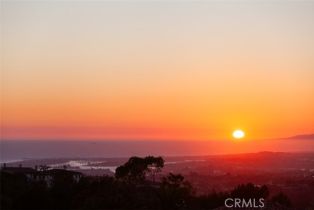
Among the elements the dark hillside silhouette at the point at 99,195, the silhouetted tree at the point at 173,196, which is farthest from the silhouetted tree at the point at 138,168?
the silhouetted tree at the point at 173,196

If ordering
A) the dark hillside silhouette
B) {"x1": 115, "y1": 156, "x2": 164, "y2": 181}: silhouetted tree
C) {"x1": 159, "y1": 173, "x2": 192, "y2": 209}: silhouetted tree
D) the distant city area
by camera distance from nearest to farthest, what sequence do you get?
1. the dark hillside silhouette
2. {"x1": 159, "y1": 173, "x2": 192, "y2": 209}: silhouetted tree
3. {"x1": 115, "y1": 156, "x2": 164, "y2": 181}: silhouetted tree
4. the distant city area

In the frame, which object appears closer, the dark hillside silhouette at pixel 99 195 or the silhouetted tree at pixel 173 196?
the dark hillside silhouette at pixel 99 195

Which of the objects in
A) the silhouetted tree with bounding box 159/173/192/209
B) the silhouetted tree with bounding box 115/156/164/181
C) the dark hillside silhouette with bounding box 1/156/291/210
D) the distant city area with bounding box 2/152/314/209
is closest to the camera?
the dark hillside silhouette with bounding box 1/156/291/210

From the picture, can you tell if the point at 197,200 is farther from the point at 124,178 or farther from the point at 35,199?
the point at 35,199

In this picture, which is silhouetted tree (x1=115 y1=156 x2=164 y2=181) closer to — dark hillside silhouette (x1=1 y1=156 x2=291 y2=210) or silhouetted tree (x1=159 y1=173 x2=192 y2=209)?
dark hillside silhouette (x1=1 y1=156 x2=291 y2=210)

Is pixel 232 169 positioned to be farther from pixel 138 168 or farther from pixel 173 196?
pixel 173 196

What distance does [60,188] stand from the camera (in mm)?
18688

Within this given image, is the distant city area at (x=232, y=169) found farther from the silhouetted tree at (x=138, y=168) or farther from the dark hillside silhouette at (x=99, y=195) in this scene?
the dark hillside silhouette at (x=99, y=195)

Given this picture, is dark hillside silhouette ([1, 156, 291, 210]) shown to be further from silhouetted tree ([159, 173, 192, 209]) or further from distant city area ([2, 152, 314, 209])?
distant city area ([2, 152, 314, 209])

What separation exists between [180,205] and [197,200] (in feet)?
8.17

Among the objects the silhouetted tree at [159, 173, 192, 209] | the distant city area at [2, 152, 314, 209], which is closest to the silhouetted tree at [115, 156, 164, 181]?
the silhouetted tree at [159, 173, 192, 209]

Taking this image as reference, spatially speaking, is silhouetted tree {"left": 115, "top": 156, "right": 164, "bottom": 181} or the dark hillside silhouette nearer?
the dark hillside silhouette

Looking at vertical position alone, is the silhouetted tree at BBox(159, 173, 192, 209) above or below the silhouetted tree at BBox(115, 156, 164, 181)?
below

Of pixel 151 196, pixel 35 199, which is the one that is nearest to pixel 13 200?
pixel 35 199
